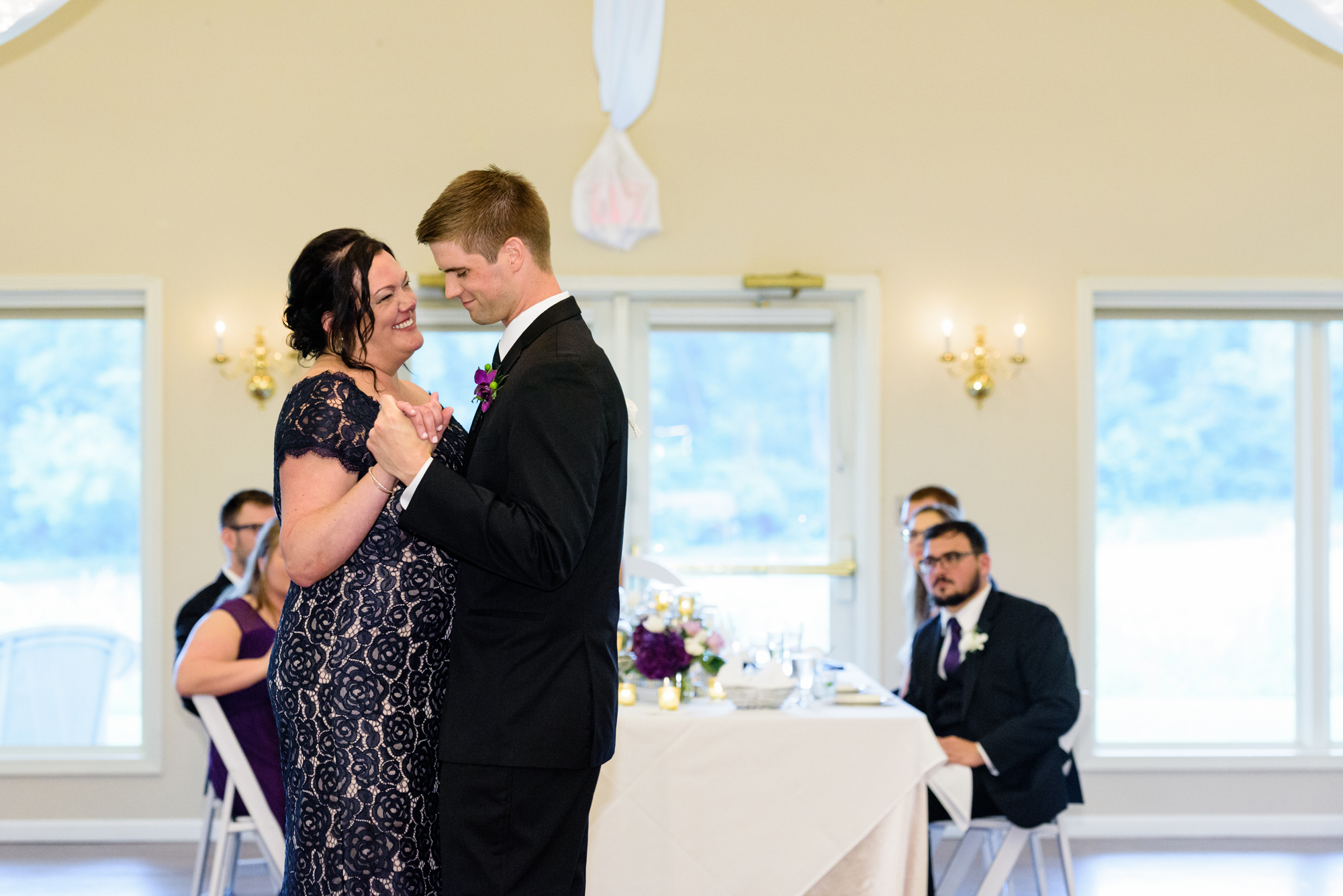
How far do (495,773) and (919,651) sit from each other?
88.4 inches

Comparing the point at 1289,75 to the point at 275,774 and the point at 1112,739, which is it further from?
the point at 275,774

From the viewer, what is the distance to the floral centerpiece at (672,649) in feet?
10.3

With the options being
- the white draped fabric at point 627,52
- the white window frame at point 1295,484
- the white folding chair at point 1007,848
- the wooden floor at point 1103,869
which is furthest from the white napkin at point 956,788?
the white draped fabric at point 627,52

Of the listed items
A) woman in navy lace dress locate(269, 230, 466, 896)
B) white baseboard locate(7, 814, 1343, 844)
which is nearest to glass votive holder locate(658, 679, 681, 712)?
woman in navy lace dress locate(269, 230, 466, 896)

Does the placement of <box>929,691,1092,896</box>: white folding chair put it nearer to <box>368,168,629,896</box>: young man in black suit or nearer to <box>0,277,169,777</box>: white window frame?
<box>368,168,629,896</box>: young man in black suit

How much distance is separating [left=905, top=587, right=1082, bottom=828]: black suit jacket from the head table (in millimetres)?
314

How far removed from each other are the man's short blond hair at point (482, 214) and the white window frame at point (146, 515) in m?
3.63

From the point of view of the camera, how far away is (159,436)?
485cm

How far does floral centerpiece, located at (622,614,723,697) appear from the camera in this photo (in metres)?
3.13

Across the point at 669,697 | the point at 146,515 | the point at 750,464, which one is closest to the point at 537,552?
the point at 669,697

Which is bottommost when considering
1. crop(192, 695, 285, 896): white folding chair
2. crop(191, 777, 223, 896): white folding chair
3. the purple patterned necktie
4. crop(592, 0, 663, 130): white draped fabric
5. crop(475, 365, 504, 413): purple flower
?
crop(191, 777, 223, 896): white folding chair

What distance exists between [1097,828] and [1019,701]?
2.04 m

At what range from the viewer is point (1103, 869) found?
433 centimetres

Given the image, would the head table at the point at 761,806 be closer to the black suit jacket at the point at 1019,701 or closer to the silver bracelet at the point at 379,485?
the black suit jacket at the point at 1019,701
